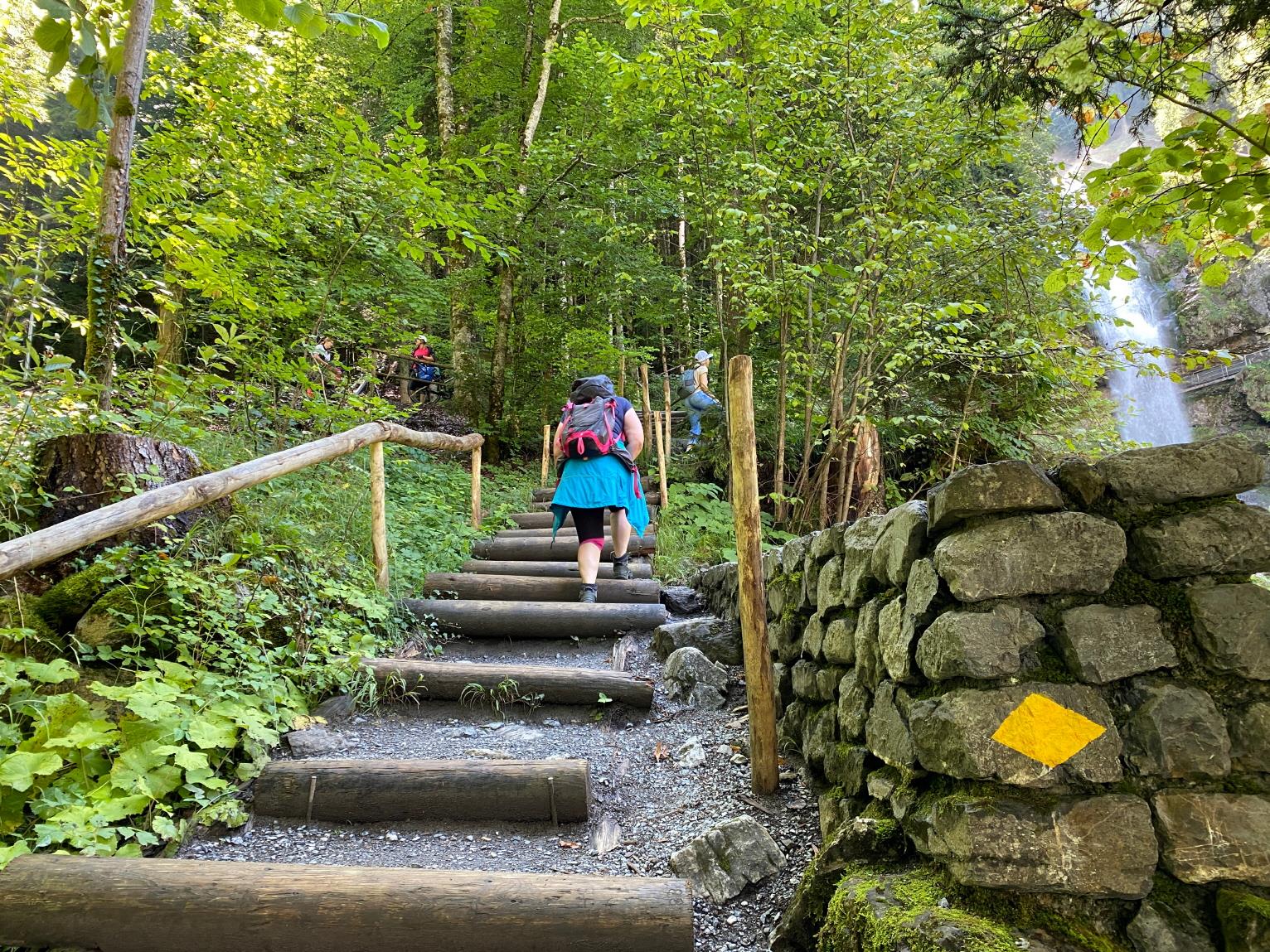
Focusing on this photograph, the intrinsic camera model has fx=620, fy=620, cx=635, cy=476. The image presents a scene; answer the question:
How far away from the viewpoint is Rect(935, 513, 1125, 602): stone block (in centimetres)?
166

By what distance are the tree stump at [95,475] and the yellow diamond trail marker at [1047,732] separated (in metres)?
3.55

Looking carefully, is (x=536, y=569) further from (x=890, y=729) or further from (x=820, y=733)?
(x=890, y=729)

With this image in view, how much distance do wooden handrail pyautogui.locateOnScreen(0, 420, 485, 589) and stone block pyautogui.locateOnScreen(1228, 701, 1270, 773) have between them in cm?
312

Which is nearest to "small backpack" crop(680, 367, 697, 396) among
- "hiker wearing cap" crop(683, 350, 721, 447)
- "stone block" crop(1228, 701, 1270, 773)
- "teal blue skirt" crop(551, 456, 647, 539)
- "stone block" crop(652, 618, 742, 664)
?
"hiker wearing cap" crop(683, 350, 721, 447)

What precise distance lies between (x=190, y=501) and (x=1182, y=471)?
328 cm

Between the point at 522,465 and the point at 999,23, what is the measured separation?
9155mm

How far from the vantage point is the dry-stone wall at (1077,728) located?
1.45m

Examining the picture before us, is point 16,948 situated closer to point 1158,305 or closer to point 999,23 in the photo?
point 999,23

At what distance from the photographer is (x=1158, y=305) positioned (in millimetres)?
13992

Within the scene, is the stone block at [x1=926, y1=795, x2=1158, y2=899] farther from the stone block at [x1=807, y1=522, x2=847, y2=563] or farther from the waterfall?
the waterfall

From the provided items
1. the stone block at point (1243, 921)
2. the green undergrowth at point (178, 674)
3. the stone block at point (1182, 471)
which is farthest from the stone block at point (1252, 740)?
the green undergrowth at point (178, 674)

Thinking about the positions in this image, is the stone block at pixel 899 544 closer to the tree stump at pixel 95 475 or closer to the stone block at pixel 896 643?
the stone block at pixel 896 643

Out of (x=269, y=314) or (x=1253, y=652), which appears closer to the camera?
(x=1253, y=652)

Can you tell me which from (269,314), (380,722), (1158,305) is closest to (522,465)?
(269,314)
